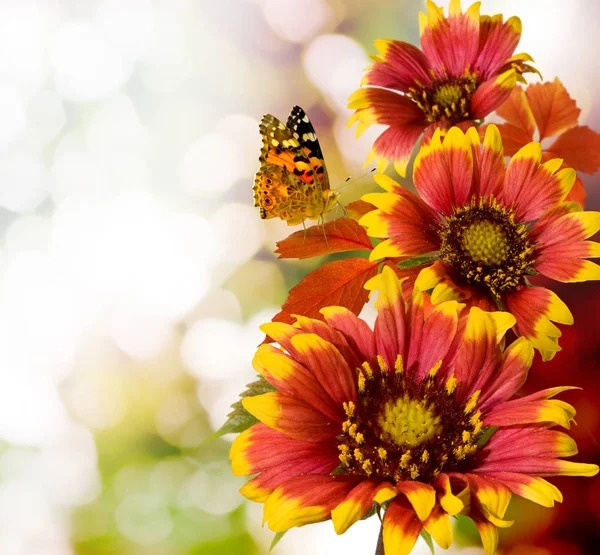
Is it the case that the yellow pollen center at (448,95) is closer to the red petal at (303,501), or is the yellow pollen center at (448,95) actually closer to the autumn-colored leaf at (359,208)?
the autumn-colored leaf at (359,208)

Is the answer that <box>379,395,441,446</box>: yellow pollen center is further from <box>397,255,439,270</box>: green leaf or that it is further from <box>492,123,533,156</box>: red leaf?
<box>492,123,533,156</box>: red leaf

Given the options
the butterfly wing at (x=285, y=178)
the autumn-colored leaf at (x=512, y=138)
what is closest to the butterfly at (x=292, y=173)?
the butterfly wing at (x=285, y=178)

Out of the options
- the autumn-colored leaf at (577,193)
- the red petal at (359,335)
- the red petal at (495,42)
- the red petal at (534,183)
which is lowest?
the red petal at (359,335)

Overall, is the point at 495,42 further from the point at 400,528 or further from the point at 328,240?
the point at 400,528

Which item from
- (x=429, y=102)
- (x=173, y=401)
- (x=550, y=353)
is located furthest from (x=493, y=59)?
(x=173, y=401)

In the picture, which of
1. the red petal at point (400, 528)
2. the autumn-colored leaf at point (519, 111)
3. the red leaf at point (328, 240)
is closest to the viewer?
the red petal at point (400, 528)

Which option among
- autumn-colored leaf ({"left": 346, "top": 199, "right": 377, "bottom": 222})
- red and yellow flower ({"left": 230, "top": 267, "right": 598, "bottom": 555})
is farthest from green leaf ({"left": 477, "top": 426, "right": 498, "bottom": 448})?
autumn-colored leaf ({"left": 346, "top": 199, "right": 377, "bottom": 222})
